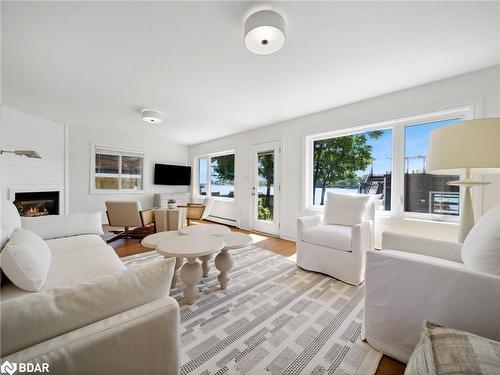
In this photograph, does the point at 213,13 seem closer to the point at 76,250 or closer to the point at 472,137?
the point at 472,137

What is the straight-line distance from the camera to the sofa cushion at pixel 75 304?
0.58 meters

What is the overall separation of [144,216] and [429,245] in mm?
3859

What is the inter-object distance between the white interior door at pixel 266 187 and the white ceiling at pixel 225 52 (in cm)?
121

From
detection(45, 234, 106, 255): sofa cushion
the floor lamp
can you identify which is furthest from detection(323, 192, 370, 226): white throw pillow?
detection(45, 234, 106, 255): sofa cushion

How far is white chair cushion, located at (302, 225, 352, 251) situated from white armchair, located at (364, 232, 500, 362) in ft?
2.76

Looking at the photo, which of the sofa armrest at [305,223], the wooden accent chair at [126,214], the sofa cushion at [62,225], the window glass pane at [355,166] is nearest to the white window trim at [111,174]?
the wooden accent chair at [126,214]

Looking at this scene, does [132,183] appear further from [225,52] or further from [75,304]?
[75,304]

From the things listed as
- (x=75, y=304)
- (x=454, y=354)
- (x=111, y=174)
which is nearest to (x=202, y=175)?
(x=111, y=174)

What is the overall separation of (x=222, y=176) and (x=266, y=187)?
5.64 ft

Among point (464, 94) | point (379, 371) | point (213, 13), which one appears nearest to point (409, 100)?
point (464, 94)

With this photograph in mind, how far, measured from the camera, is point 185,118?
12.7 feet

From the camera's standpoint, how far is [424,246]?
161 cm

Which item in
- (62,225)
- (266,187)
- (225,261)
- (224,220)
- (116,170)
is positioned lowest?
(224,220)

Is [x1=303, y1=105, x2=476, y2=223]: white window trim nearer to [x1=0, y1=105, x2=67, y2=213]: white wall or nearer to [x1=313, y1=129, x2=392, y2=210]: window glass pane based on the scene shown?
[x1=313, y1=129, x2=392, y2=210]: window glass pane
